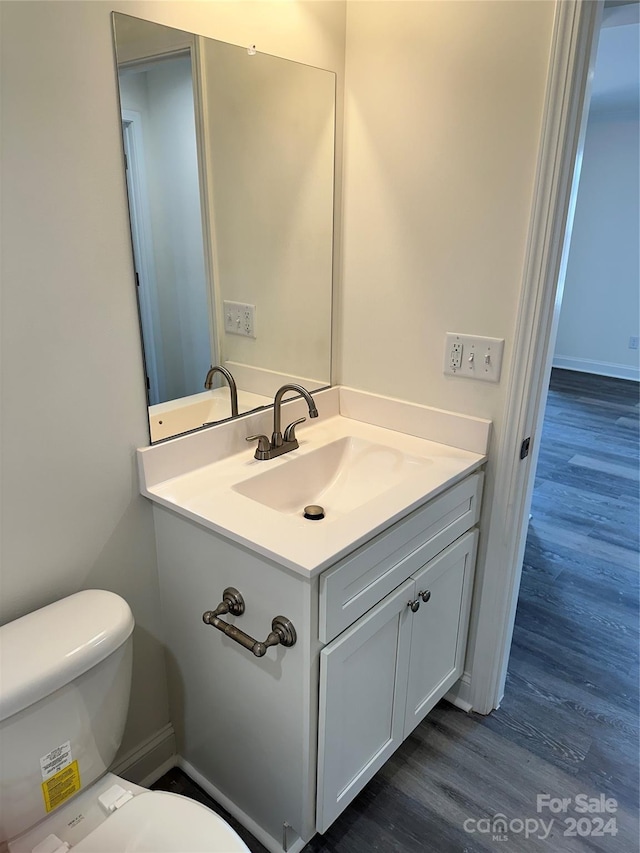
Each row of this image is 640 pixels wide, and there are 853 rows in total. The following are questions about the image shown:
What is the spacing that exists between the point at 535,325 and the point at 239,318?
0.80 m

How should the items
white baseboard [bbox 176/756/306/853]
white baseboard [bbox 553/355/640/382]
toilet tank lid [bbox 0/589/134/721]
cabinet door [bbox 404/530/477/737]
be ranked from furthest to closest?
white baseboard [bbox 553/355/640/382] → cabinet door [bbox 404/530/477/737] → white baseboard [bbox 176/756/306/853] → toilet tank lid [bbox 0/589/134/721]

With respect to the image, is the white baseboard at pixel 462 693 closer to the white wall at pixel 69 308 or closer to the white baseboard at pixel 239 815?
the white baseboard at pixel 239 815

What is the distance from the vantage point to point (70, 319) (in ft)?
3.88

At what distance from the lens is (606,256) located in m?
5.45

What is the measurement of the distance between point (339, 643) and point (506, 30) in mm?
1444

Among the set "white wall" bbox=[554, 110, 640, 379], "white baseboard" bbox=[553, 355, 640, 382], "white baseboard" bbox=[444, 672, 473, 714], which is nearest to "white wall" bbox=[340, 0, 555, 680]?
"white baseboard" bbox=[444, 672, 473, 714]

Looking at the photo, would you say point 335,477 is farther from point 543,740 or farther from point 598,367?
point 598,367

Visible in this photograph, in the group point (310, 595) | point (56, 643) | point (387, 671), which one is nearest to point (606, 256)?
point (387, 671)

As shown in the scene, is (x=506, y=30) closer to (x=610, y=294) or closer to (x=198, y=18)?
(x=198, y=18)

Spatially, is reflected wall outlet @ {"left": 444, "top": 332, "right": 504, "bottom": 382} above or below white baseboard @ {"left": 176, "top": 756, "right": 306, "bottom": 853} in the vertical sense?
above

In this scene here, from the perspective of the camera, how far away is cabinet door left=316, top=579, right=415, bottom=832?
4.09 ft

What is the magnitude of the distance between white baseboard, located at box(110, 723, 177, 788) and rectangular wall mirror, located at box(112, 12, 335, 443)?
2.87 feet

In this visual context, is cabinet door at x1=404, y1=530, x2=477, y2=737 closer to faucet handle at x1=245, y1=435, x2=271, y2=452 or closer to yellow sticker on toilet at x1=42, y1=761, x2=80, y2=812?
faucet handle at x1=245, y1=435, x2=271, y2=452

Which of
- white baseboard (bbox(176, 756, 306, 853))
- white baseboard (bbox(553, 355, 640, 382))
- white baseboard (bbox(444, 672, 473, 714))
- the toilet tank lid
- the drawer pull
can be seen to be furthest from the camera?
white baseboard (bbox(553, 355, 640, 382))
